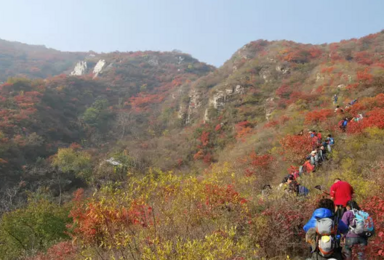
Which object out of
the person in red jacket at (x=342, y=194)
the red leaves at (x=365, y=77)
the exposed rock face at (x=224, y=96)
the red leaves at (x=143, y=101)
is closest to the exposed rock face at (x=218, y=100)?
the exposed rock face at (x=224, y=96)

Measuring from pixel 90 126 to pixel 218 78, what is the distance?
934 inches

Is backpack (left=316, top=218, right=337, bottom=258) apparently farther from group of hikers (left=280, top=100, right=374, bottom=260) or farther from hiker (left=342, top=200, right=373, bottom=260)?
hiker (left=342, top=200, right=373, bottom=260)

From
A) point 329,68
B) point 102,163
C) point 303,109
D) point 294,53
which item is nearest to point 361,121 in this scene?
point 303,109

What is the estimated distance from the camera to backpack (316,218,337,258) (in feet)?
10.7

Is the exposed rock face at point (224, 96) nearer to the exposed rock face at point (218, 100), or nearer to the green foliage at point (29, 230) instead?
the exposed rock face at point (218, 100)

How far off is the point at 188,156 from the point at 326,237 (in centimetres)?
2399

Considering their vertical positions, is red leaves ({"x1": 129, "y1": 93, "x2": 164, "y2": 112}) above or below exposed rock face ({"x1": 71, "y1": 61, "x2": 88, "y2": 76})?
below

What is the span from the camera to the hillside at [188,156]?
16.2 feet

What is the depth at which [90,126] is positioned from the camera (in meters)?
38.9

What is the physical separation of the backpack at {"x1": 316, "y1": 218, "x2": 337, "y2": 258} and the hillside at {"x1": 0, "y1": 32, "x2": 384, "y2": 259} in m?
1.09

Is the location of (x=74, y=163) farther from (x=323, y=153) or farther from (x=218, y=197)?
(x=323, y=153)

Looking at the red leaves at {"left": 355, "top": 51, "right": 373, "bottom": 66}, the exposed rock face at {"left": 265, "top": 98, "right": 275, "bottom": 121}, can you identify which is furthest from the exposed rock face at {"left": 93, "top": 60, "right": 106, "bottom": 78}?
the red leaves at {"left": 355, "top": 51, "right": 373, "bottom": 66}

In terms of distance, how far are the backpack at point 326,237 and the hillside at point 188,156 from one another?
3.58ft

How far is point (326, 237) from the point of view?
329 cm
